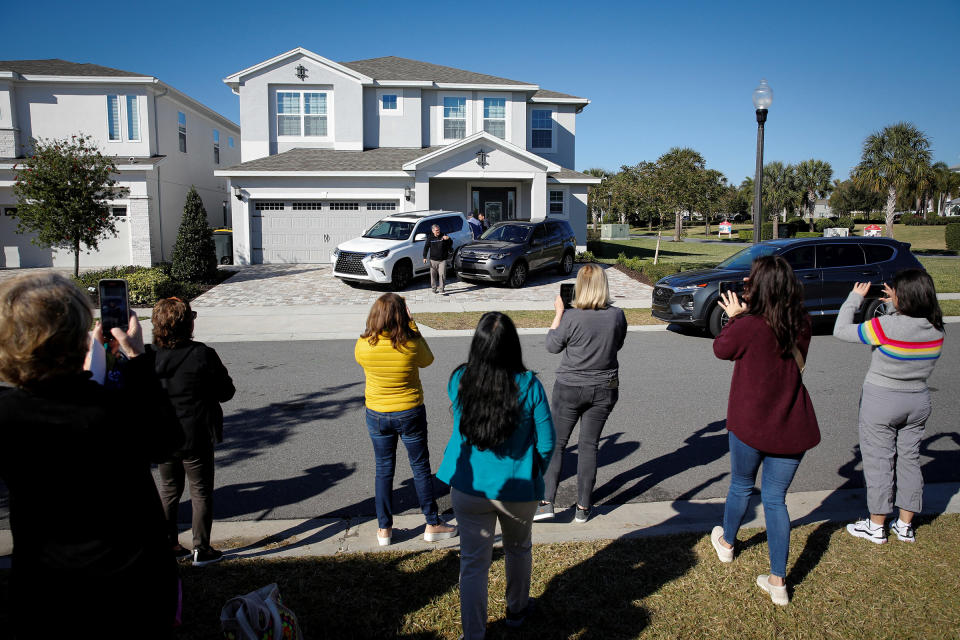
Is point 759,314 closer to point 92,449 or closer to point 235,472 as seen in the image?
point 92,449

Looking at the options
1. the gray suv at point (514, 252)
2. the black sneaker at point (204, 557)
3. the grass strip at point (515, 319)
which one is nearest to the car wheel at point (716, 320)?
the grass strip at point (515, 319)

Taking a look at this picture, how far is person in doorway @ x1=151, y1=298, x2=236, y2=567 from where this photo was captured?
12.2 feet

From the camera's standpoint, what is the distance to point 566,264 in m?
20.1

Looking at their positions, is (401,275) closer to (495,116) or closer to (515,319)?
(515,319)

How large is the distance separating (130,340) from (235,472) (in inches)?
129

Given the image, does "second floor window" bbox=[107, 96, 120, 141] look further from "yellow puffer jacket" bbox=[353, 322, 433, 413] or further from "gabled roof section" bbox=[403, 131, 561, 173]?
"yellow puffer jacket" bbox=[353, 322, 433, 413]

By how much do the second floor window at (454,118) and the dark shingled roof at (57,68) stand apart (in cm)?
1112

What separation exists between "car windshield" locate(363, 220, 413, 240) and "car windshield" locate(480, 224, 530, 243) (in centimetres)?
226

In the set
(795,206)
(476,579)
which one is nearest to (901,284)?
(476,579)

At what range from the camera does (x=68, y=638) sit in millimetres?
1930

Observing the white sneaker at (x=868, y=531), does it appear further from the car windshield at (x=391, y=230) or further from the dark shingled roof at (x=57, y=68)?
the dark shingled roof at (x=57, y=68)

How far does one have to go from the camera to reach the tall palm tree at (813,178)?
206 ft

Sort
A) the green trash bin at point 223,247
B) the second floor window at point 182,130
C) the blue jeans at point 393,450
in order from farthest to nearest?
the second floor window at point 182,130, the green trash bin at point 223,247, the blue jeans at point 393,450

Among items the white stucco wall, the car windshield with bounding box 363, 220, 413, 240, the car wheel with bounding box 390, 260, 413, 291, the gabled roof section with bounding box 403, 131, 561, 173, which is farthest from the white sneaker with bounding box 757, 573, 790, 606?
the white stucco wall
